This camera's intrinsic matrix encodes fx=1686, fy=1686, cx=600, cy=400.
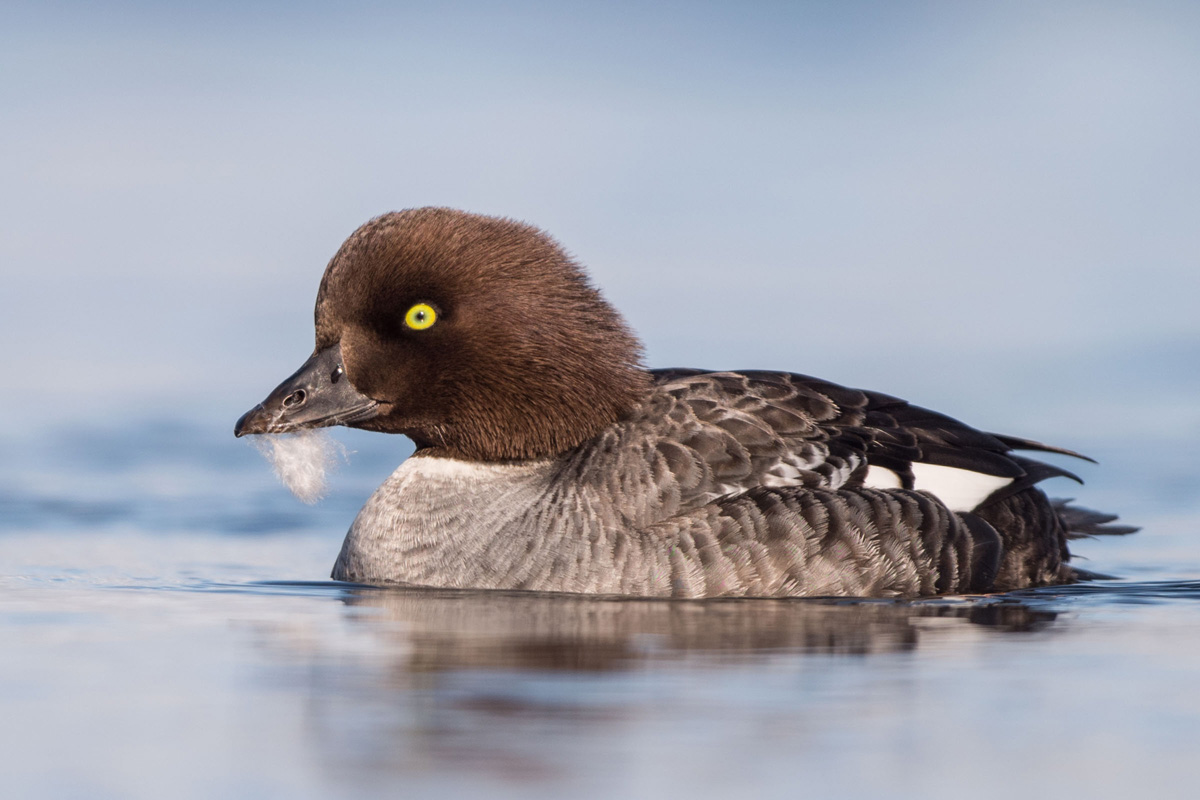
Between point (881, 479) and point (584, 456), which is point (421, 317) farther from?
point (881, 479)

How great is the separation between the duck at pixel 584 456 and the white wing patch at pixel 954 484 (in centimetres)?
1

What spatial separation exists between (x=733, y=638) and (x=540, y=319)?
2267 mm

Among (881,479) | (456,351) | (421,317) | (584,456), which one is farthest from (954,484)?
(421,317)

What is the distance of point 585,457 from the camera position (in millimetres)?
7984

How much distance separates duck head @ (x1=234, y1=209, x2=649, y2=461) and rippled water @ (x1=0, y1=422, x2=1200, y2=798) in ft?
2.95

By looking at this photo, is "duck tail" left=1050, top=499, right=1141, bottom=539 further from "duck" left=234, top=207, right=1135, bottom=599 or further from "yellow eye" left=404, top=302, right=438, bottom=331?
"yellow eye" left=404, top=302, right=438, bottom=331

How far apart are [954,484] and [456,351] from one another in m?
2.53

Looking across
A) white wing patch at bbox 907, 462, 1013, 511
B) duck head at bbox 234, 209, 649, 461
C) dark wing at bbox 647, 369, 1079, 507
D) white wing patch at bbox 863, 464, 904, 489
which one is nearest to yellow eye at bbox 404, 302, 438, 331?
duck head at bbox 234, 209, 649, 461

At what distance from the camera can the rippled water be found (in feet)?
15.1

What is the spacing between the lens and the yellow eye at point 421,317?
8062mm

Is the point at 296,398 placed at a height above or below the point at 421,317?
below

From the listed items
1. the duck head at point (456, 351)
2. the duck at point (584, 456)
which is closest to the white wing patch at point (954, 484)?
the duck at point (584, 456)

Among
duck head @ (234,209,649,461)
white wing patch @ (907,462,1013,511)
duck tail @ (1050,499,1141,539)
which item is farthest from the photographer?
duck tail @ (1050,499,1141,539)

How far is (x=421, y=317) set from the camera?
8094 mm
